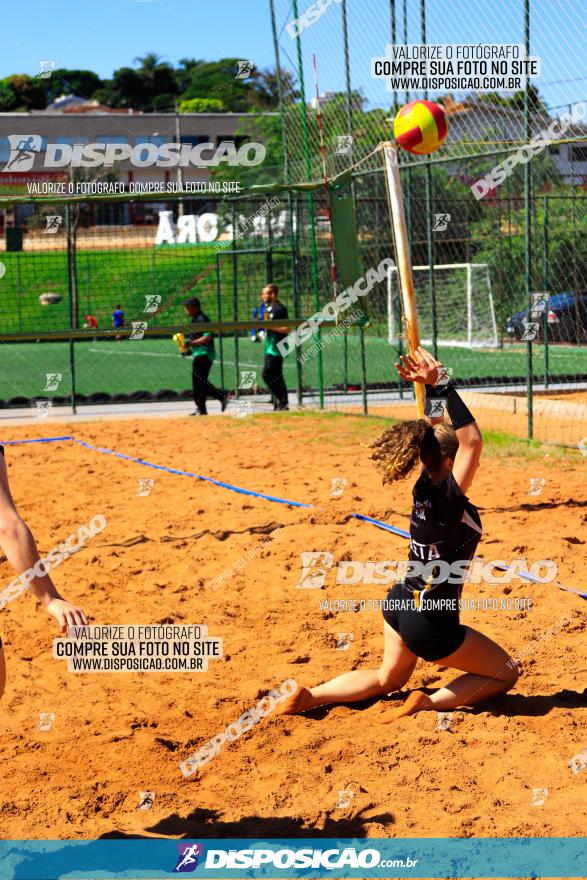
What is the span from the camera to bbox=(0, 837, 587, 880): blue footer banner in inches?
149

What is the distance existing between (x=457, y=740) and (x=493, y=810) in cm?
68

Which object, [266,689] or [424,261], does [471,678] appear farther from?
[424,261]

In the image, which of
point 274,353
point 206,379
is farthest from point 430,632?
point 206,379

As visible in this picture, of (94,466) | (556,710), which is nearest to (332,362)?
(94,466)

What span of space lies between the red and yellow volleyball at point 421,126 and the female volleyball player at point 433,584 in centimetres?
316

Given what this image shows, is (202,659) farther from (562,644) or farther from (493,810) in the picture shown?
(493,810)

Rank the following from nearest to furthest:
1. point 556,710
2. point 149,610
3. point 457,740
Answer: point 457,740 → point 556,710 → point 149,610

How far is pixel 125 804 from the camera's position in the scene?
4504mm

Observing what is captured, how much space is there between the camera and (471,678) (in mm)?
5203

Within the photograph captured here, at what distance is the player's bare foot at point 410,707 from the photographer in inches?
200

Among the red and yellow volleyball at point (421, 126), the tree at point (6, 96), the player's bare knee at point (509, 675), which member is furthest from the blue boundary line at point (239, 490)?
the tree at point (6, 96)

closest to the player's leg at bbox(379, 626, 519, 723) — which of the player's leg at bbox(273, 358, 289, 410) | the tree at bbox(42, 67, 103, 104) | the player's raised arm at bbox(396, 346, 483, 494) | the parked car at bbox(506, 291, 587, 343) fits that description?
the player's raised arm at bbox(396, 346, 483, 494)

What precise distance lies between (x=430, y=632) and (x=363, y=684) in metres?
0.52

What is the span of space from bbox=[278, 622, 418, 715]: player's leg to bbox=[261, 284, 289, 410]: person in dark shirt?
10.9 meters
